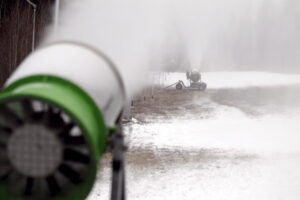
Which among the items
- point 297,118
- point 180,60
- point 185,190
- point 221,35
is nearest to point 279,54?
point 221,35

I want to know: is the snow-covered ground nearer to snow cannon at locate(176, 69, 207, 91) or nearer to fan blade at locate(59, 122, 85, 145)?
fan blade at locate(59, 122, 85, 145)

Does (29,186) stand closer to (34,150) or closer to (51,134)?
(34,150)

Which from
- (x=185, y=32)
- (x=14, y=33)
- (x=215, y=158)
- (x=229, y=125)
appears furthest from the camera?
(x=185, y=32)

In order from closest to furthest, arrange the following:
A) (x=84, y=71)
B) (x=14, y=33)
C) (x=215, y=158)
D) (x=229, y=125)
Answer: (x=84, y=71) → (x=215, y=158) → (x=14, y=33) → (x=229, y=125)

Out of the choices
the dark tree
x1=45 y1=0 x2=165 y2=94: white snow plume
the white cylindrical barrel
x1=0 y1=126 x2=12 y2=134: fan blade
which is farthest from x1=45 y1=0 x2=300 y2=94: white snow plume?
x1=0 y1=126 x2=12 y2=134: fan blade

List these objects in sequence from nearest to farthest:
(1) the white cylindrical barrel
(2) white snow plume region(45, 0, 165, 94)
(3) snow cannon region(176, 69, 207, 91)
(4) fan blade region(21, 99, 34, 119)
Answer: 1. (4) fan blade region(21, 99, 34, 119)
2. (1) the white cylindrical barrel
3. (2) white snow plume region(45, 0, 165, 94)
4. (3) snow cannon region(176, 69, 207, 91)

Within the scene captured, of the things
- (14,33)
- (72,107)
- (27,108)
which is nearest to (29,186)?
(27,108)

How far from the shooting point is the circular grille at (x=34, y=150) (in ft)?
8.01

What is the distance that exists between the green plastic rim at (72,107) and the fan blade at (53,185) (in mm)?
33

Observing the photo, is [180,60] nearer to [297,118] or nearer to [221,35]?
[221,35]

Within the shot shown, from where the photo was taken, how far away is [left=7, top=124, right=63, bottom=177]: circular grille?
2.44 metres

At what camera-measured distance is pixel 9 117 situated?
2.49 metres

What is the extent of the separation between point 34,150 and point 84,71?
2.18 ft

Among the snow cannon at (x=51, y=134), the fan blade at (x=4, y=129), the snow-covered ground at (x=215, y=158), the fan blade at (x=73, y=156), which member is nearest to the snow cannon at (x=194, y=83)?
the snow-covered ground at (x=215, y=158)
